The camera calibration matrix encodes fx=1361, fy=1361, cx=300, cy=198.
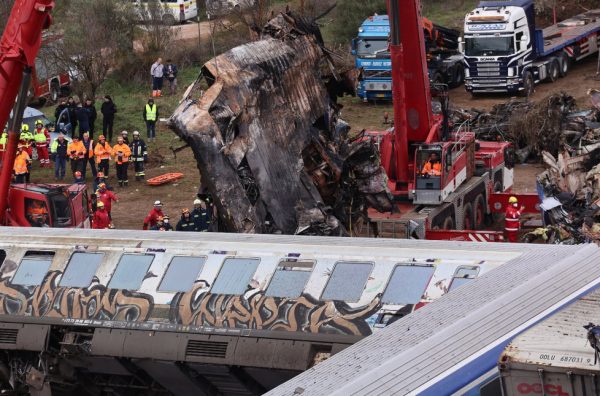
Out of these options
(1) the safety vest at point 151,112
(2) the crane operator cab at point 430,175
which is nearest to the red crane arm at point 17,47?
(2) the crane operator cab at point 430,175

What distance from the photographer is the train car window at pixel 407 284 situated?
58.2 feet

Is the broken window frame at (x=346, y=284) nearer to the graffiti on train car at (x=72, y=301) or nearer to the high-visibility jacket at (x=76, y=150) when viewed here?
the graffiti on train car at (x=72, y=301)

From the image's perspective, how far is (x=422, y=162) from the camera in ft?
91.2

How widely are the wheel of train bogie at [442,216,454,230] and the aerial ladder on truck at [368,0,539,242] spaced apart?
0.02 m

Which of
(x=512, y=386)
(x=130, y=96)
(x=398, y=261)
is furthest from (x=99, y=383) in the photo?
(x=130, y=96)

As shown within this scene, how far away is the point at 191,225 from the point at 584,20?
23.5 meters

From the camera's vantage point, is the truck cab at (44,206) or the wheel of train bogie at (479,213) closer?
the truck cab at (44,206)

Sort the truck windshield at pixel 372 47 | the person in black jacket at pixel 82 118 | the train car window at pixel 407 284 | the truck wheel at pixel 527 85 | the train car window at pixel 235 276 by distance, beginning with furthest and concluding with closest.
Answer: the truck windshield at pixel 372 47
the truck wheel at pixel 527 85
the person in black jacket at pixel 82 118
the train car window at pixel 235 276
the train car window at pixel 407 284

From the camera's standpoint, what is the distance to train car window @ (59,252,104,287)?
19922 millimetres

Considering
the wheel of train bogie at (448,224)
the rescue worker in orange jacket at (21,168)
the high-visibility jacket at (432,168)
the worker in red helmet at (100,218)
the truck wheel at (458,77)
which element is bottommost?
the truck wheel at (458,77)

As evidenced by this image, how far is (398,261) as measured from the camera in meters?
18.3

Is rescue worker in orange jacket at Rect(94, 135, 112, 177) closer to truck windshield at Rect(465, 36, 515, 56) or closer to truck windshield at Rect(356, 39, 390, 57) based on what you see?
truck windshield at Rect(356, 39, 390, 57)

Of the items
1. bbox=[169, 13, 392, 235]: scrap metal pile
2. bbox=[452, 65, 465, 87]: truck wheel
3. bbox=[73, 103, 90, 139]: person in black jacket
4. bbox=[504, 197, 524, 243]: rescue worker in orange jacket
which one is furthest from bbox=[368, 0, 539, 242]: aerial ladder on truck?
bbox=[452, 65, 465, 87]: truck wheel

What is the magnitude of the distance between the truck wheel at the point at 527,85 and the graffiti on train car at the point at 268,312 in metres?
24.5
